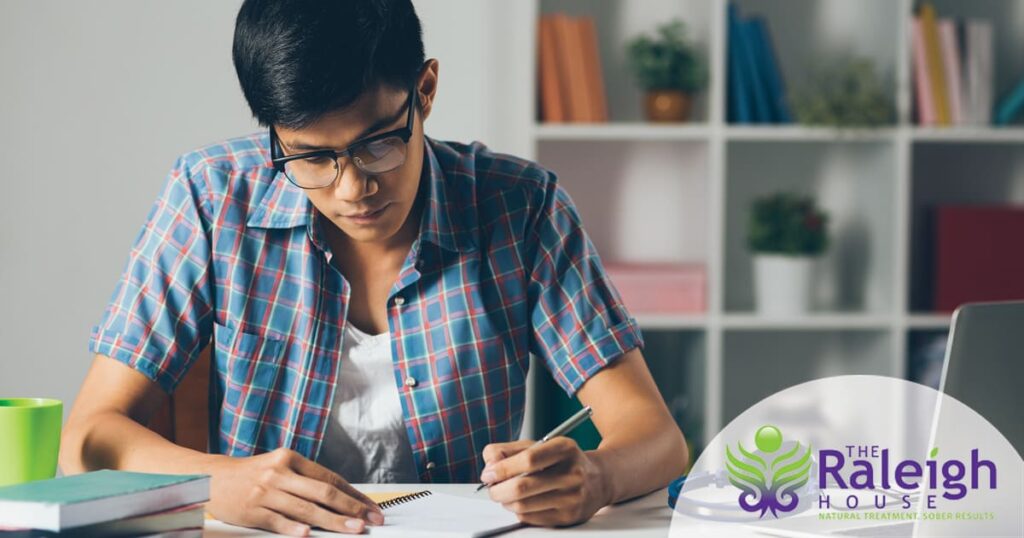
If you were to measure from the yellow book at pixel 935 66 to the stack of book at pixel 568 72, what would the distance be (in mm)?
815

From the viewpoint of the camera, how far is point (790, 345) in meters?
3.04

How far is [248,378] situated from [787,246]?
1.66 metres

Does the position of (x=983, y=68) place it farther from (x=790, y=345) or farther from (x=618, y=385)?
(x=618, y=385)

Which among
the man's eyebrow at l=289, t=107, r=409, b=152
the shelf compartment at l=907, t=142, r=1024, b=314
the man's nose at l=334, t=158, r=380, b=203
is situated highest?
the man's eyebrow at l=289, t=107, r=409, b=152

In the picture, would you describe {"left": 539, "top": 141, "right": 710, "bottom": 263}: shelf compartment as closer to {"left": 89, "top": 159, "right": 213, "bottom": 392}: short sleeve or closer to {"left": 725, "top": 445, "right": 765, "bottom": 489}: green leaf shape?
{"left": 89, "top": 159, "right": 213, "bottom": 392}: short sleeve

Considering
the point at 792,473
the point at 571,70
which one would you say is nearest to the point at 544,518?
the point at 792,473

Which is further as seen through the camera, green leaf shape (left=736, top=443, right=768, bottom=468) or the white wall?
the white wall

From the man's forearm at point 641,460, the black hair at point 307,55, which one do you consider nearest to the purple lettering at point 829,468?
the man's forearm at point 641,460

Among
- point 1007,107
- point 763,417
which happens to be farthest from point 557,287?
point 1007,107

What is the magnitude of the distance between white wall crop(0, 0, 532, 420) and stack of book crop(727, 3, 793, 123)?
1207mm

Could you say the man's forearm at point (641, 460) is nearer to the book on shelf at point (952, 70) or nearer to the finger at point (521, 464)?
the finger at point (521, 464)

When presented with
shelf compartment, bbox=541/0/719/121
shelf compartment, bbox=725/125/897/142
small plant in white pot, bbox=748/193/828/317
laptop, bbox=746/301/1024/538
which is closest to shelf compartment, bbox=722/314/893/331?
small plant in white pot, bbox=748/193/828/317

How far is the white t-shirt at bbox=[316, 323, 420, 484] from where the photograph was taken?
59.4 inches

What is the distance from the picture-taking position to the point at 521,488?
3.60 ft
